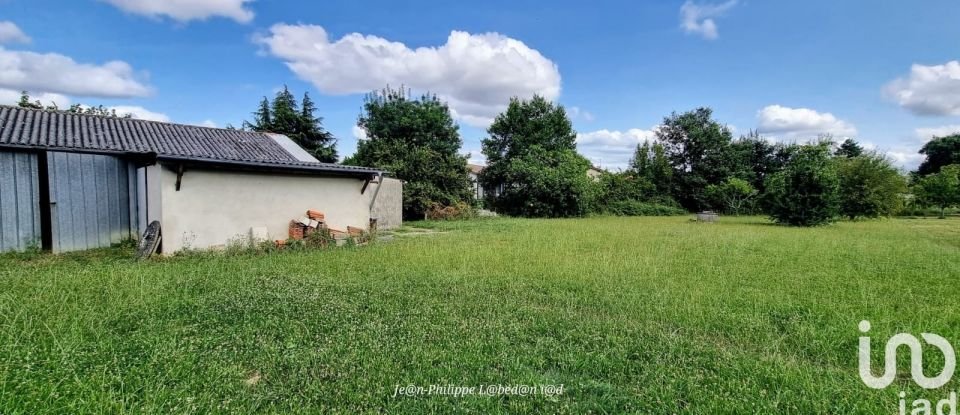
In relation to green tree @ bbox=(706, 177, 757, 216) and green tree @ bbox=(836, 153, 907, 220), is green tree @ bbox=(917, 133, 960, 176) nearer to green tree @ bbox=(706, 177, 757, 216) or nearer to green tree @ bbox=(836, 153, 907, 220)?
green tree @ bbox=(706, 177, 757, 216)

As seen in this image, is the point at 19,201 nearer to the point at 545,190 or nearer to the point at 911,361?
the point at 911,361

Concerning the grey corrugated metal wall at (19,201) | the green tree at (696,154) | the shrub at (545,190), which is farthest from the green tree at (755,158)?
the grey corrugated metal wall at (19,201)

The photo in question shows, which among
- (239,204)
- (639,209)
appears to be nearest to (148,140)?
(239,204)

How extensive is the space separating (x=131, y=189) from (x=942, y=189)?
108 feet

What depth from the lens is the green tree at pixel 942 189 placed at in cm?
1906

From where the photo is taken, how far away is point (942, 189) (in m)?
19.4


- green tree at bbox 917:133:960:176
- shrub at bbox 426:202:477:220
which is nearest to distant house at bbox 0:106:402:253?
shrub at bbox 426:202:477:220

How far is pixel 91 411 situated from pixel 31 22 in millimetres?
11500

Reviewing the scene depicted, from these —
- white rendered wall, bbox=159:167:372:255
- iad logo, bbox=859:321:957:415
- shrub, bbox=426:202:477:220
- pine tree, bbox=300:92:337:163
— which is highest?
pine tree, bbox=300:92:337:163

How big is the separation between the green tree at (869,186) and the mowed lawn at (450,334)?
1343 cm

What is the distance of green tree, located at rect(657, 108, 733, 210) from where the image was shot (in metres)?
23.8

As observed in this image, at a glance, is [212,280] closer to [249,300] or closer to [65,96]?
[249,300]

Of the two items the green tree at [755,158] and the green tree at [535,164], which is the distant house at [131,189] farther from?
the green tree at [755,158]

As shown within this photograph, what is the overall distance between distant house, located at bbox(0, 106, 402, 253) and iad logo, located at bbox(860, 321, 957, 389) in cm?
808
